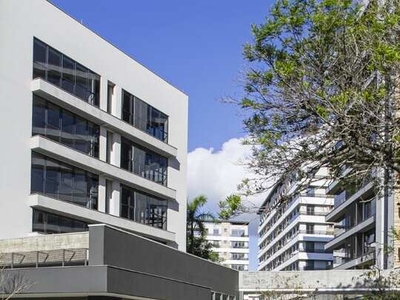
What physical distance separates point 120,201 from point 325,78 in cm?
2504

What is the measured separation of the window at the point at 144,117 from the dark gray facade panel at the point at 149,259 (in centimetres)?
807

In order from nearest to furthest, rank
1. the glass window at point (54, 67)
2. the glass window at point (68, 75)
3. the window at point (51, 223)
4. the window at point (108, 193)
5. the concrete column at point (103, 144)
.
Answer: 1. the window at point (51, 223)
2. the glass window at point (54, 67)
3. the glass window at point (68, 75)
4. the concrete column at point (103, 144)
5. the window at point (108, 193)

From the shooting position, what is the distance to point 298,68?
40.2 ft

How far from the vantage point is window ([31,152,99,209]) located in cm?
3005

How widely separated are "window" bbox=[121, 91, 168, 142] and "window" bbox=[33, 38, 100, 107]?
9.40ft

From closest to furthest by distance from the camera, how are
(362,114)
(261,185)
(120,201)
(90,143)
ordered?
(362,114) < (261,185) < (90,143) < (120,201)

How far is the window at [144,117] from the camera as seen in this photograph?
3738cm

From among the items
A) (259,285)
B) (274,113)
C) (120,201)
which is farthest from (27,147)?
(274,113)

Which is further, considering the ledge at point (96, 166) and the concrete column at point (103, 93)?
the concrete column at point (103, 93)

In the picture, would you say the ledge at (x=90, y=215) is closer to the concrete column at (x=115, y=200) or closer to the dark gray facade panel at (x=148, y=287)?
the concrete column at (x=115, y=200)

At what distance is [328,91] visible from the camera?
39.6 ft

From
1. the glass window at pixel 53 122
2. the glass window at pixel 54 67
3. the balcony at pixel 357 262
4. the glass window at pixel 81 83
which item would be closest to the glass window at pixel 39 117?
the glass window at pixel 53 122

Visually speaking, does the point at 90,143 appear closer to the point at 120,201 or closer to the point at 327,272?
the point at 120,201

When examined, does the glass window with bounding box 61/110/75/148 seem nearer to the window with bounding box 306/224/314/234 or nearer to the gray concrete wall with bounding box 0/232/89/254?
Result: the gray concrete wall with bounding box 0/232/89/254
